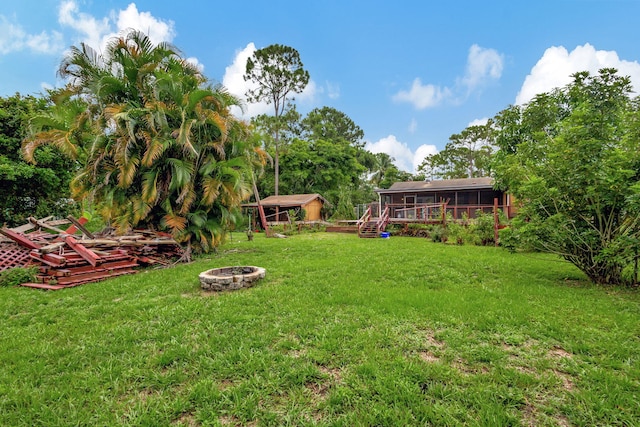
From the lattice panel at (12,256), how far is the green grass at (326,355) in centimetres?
155

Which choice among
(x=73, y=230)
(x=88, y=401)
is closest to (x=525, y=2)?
(x=88, y=401)

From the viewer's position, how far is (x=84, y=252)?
267 inches

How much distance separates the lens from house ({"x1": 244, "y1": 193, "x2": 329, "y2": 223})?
22.6 meters

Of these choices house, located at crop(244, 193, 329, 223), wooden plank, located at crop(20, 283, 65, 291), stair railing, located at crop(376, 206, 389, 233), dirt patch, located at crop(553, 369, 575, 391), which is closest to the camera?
dirt patch, located at crop(553, 369, 575, 391)

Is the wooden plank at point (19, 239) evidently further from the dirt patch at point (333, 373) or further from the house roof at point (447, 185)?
the house roof at point (447, 185)

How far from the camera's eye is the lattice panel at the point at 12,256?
6.70 m

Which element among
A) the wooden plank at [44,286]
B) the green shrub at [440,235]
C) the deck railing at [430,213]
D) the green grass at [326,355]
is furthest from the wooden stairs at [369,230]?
the wooden plank at [44,286]

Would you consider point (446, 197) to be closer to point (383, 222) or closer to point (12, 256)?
point (383, 222)

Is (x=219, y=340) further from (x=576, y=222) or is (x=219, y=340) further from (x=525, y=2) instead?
(x=525, y=2)

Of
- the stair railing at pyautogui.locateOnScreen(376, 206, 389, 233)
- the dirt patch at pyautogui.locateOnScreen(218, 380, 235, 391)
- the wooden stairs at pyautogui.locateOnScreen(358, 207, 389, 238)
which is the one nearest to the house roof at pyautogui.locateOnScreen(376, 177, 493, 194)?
the stair railing at pyautogui.locateOnScreen(376, 206, 389, 233)

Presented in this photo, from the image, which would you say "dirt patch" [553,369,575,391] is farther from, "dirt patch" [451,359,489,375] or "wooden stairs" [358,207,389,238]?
"wooden stairs" [358,207,389,238]

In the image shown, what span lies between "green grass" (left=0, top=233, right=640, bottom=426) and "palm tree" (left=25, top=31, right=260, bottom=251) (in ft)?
12.3

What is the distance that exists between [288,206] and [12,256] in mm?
17101

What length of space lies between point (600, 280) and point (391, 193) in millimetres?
16933
